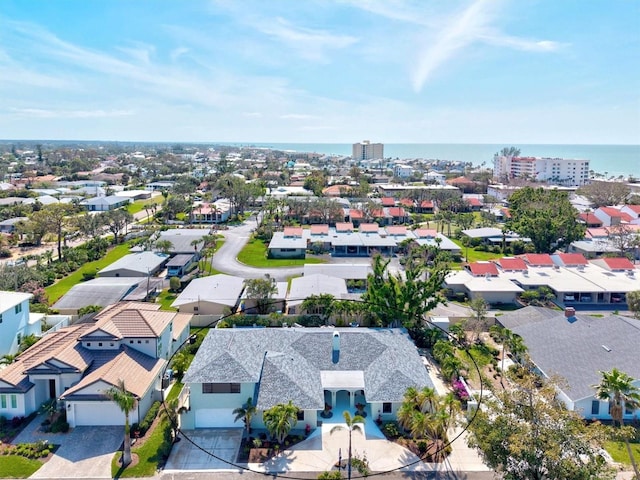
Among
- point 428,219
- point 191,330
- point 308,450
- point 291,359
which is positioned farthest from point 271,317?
point 428,219

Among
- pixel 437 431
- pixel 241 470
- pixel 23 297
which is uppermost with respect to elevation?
pixel 23 297

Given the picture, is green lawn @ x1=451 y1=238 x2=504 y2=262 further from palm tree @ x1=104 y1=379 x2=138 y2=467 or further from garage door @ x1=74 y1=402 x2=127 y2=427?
palm tree @ x1=104 y1=379 x2=138 y2=467

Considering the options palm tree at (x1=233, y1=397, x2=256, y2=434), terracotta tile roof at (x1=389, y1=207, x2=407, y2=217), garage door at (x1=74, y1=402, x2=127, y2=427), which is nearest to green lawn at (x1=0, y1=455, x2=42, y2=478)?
garage door at (x1=74, y1=402, x2=127, y2=427)

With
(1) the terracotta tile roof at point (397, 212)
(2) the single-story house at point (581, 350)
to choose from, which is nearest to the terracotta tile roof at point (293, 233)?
(1) the terracotta tile roof at point (397, 212)

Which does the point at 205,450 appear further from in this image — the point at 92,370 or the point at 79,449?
the point at 92,370

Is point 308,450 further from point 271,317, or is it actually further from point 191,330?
point 191,330

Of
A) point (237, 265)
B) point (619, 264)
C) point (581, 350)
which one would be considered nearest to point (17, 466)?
point (581, 350)
